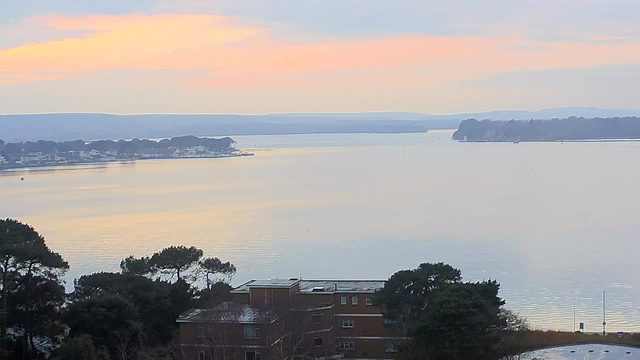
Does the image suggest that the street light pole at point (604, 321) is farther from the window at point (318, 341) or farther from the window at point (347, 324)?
the window at point (318, 341)

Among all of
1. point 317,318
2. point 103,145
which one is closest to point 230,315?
point 317,318

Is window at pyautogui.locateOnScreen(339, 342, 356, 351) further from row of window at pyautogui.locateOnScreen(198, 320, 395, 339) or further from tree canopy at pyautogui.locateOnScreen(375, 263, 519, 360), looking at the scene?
tree canopy at pyautogui.locateOnScreen(375, 263, 519, 360)

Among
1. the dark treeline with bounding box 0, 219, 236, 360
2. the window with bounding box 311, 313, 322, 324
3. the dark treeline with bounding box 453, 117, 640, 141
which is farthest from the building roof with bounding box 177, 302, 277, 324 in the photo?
the dark treeline with bounding box 453, 117, 640, 141

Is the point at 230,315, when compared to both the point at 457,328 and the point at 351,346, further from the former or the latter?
the point at 457,328

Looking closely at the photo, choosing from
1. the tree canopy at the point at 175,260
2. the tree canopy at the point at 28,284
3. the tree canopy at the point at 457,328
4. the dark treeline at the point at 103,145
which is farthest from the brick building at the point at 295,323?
the dark treeline at the point at 103,145

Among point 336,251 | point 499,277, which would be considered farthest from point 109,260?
point 499,277

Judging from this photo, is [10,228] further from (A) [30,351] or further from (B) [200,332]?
(B) [200,332]
